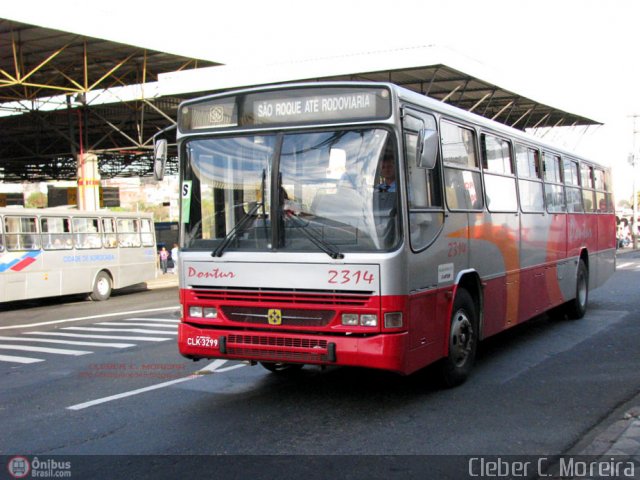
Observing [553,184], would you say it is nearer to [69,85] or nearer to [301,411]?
[301,411]

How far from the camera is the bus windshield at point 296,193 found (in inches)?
247

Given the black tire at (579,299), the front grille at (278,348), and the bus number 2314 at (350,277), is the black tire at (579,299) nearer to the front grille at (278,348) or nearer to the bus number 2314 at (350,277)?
the bus number 2314 at (350,277)

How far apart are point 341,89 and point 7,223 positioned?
15.2m

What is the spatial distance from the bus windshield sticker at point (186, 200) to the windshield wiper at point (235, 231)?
1.82 ft

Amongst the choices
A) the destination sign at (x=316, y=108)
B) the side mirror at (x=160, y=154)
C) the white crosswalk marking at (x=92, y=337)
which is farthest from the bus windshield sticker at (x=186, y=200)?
the white crosswalk marking at (x=92, y=337)

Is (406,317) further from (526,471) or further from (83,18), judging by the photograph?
(83,18)

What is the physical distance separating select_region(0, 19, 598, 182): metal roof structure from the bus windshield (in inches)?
655

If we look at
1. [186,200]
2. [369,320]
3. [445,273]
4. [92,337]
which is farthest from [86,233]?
[369,320]

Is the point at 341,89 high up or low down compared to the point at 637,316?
up

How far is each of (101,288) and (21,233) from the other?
12.6ft

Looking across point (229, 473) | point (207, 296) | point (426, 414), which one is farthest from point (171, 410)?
point (426, 414)

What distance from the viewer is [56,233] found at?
67.4 feet

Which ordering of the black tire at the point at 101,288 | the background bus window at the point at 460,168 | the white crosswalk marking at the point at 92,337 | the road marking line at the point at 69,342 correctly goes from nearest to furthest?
the background bus window at the point at 460,168, the white crosswalk marking at the point at 92,337, the road marking line at the point at 69,342, the black tire at the point at 101,288

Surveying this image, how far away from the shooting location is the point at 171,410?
678cm
